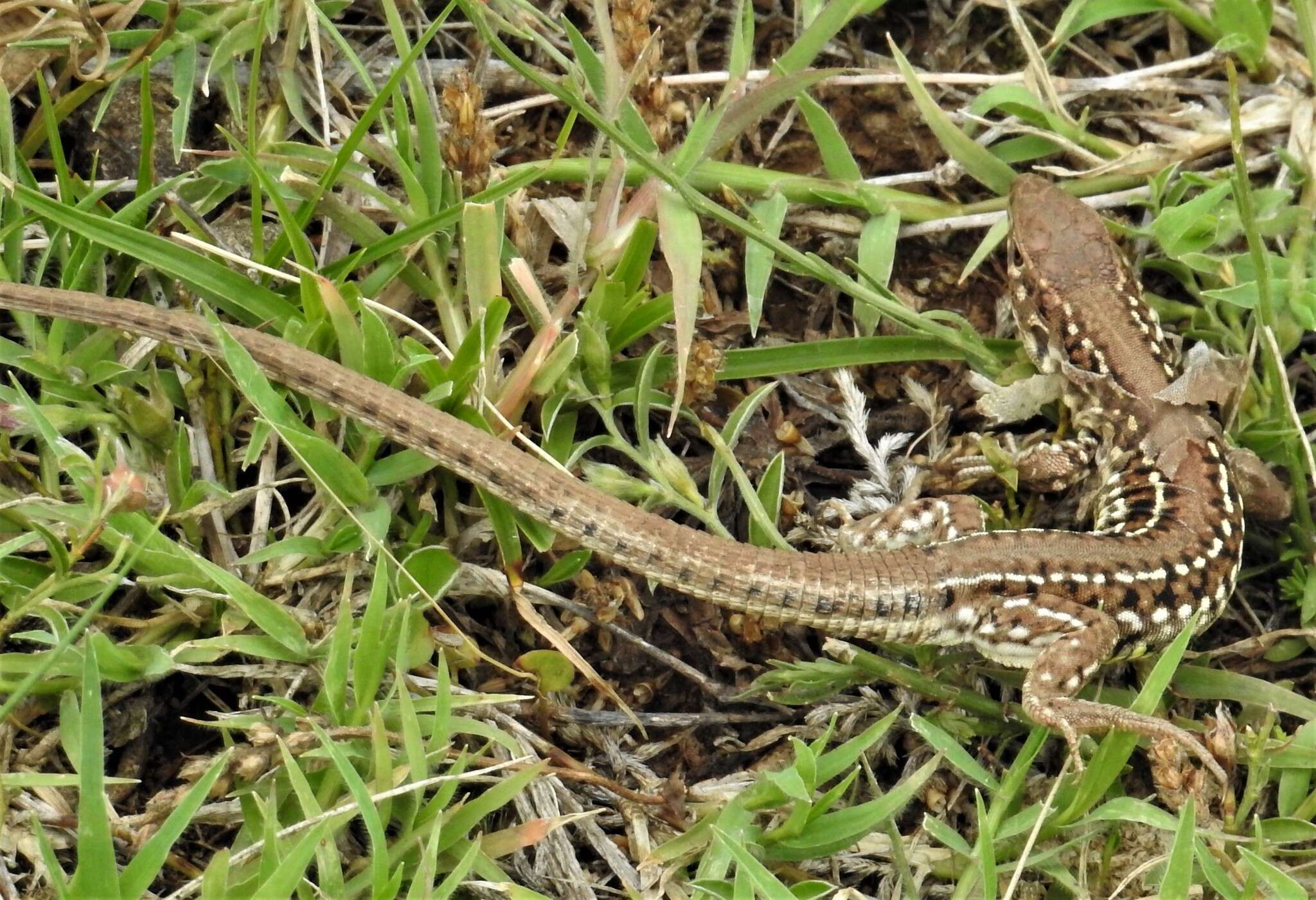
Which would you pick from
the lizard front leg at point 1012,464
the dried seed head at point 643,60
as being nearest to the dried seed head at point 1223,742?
the lizard front leg at point 1012,464

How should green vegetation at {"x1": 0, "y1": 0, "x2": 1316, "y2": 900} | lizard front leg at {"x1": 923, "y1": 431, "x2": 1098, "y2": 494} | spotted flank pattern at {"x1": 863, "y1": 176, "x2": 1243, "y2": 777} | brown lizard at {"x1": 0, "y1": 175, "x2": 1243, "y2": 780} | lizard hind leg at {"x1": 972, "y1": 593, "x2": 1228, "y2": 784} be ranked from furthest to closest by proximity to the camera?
1. lizard front leg at {"x1": 923, "y1": 431, "x2": 1098, "y2": 494}
2. spotted flank pattern at {"x1": 863, "y1": 176, "x2": 1243, "y2": 777}
3. lizard hind leg at {"x1": 972, "y1": 593, "x2": 1228, "y2": 784}
4. brown lizard at {"x1": 0, "y1": 175, "x2": 1243, "y2": 780}
5. green vegetation at {"x1": 0, "y1": 0, "x2": 1316, "y2": 900}

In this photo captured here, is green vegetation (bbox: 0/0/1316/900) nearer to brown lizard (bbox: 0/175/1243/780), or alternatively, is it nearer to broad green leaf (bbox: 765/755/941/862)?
broad green leaf (bbox: 765/755/941/862)

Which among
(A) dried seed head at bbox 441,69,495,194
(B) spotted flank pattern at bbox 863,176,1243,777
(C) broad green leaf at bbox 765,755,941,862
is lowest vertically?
(C) broad green leaf at bbox 765,755,941,862

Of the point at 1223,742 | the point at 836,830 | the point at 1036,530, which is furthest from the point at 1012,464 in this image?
the point at 836,830

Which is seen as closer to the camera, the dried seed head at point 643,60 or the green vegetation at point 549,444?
the green vegetation at point 549,444

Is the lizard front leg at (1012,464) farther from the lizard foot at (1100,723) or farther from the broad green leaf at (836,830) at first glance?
the broad green leaf at (836,830)

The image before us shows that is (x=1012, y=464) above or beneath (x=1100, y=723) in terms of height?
above

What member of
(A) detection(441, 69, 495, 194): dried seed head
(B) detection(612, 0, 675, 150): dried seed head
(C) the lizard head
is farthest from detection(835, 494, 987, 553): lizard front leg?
(A) detection(441, 69, 495, 194): dried seed head

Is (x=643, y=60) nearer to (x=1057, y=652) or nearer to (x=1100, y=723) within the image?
(x=1057, y=652)
